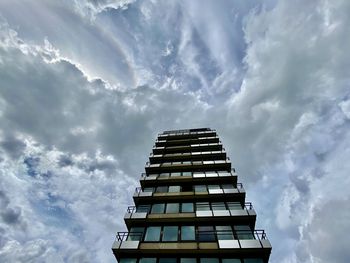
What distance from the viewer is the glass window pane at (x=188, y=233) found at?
1897 cm

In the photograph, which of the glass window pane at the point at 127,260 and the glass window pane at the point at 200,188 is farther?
the glass window pane at the point at 200,188

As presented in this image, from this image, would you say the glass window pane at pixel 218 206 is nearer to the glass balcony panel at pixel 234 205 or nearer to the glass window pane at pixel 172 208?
the glass balcony panel at pixel 234 205

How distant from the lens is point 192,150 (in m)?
36.0

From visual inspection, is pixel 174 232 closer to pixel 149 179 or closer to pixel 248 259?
pixel 248 259

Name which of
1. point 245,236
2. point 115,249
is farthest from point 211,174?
point 115,249

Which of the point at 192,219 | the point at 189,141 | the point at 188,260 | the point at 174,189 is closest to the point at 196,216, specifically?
the point at 192,219

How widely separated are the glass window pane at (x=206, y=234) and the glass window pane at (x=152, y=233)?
3760 millimetres

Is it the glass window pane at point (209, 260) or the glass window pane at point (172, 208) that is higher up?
the glass window pane at point (172, 208)

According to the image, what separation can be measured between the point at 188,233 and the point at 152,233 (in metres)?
3.28

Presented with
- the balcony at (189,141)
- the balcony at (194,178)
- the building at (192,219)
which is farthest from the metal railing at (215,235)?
the balcony at (189,141)

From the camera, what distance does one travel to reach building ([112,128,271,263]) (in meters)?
16.9

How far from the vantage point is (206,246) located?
1705 centimetres

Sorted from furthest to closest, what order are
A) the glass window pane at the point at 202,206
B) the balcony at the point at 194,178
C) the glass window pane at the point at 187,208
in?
the balcony at the point at 194,178 < the glass window pane at the point at 202,206 < the glass window pane at the point at 187,208

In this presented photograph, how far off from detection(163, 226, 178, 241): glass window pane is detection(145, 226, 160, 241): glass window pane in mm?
635
